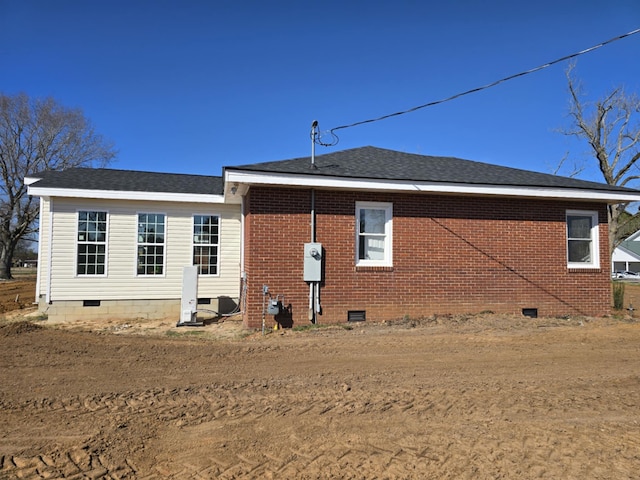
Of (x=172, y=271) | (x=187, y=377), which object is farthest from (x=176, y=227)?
(x=187, y=377)

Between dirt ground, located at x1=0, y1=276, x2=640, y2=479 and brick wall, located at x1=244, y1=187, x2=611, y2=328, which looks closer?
dirt ground, located at x1=0, y1=276, x2=640, y2=479

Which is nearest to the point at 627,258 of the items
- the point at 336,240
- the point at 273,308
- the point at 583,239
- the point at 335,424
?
the point at 583,239

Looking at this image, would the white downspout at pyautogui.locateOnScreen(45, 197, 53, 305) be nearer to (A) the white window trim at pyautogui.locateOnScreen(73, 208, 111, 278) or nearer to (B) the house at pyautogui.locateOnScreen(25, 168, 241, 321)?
(B) the house at pyautogui.locateOnScreen(25, 168, 241, 321)

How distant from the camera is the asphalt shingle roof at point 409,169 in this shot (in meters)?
9.80

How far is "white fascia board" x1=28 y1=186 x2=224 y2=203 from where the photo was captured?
11250mm

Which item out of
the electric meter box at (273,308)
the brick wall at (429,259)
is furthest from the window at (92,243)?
the electric meter box at (273,308)

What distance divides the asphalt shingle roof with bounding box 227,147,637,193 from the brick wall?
20.0 inches

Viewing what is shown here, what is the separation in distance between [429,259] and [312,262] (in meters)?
2.85

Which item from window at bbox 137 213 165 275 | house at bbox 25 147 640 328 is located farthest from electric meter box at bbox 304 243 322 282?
window at bbox 137 213 165 275

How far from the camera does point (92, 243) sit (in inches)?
468

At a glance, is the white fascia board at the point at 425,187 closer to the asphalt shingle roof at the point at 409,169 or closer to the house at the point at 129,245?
the asphalt shingle roof at the point at 409,169

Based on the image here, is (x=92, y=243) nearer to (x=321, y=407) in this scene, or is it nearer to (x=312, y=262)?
(x=312, y=262)

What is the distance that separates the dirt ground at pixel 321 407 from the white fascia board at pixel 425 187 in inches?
130

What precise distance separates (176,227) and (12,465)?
952cm
